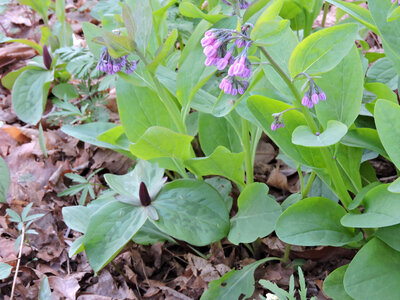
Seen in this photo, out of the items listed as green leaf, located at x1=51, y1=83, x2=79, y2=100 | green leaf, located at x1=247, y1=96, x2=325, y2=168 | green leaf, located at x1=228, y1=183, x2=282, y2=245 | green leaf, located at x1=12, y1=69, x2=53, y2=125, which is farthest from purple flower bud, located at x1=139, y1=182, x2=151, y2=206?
green leaf, located at x1=51, y1=83, x2=79, y2=100

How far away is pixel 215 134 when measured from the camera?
169 centimetres

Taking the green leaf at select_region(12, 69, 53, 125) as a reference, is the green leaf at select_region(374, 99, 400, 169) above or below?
above

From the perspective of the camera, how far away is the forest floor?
1.57m

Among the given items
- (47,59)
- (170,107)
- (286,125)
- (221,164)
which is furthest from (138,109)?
(47,59)

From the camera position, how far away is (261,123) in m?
1.27

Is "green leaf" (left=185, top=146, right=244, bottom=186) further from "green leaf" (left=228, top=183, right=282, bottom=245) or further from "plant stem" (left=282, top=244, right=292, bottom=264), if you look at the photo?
"plant stem" (left=282, top=244, right=292, bottom=264)

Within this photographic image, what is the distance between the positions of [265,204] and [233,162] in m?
0.18

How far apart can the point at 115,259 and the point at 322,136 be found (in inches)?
40.2

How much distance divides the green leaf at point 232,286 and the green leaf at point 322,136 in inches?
23.6

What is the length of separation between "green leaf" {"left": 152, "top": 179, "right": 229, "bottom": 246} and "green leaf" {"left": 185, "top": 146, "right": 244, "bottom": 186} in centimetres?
6

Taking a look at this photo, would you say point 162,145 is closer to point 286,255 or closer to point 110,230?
point 110,230

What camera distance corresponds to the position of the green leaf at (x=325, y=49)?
3.64ft

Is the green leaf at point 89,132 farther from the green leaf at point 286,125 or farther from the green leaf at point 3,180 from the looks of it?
the green leaf at point 286,125

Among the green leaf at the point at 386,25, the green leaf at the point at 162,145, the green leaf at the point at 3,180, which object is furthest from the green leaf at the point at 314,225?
the green leaf at the point at 3,180
